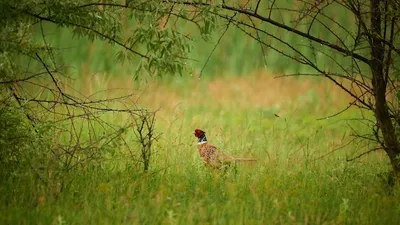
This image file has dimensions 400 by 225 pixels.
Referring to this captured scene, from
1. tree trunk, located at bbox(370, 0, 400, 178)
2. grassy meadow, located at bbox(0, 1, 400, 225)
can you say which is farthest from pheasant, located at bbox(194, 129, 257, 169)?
tree trunk, located at bbox(370, 0, 400, 178)

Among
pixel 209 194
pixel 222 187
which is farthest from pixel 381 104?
pixel 209 194

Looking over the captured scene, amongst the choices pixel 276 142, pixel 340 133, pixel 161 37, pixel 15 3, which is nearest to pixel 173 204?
pixel 161 37

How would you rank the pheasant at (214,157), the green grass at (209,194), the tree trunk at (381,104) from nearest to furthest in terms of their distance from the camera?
the green grass at (209,194), the tree trunk at (381,104), the pheasant at (214,157)

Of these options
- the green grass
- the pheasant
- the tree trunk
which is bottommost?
the green grass

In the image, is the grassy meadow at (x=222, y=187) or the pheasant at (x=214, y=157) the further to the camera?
the pheasant at (x=214, y=157)

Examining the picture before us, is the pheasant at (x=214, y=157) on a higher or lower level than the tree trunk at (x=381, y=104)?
lower

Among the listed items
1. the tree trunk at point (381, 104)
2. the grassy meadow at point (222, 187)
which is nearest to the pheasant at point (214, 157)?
the grassy meadow at point (222, 187)

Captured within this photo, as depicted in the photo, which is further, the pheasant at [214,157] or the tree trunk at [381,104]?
the pheasant at [214,157]

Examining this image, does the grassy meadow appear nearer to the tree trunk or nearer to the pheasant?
the pheasant

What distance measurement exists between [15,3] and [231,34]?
753 centimetres

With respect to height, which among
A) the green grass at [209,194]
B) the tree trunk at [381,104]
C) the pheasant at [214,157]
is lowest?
the green grass at [209,194]

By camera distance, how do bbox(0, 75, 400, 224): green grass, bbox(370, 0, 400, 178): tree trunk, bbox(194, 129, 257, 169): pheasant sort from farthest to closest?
bbox(194, 129, 257, 169): pheasant → bbox(370, 0, 400, 178): tree trunk → bbox(0, 75, 400, 224): green grass

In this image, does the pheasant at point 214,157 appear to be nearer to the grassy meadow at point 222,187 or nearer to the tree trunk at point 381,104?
the grassy meadow at point 222,187

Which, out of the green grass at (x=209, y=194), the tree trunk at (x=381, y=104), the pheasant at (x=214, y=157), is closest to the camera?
the green grass at (x=209, y=194)
